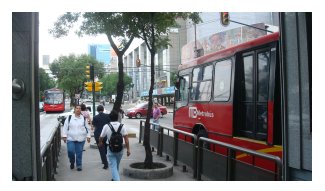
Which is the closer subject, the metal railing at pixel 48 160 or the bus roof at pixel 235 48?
the metal railing at pixel 48 160

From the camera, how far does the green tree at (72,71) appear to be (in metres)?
58.1

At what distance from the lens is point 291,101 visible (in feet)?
11.9

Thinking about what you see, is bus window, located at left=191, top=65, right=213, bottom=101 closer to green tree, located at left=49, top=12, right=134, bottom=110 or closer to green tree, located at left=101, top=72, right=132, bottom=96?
green tree, located at left=49, top=12, right=134, bottom=110

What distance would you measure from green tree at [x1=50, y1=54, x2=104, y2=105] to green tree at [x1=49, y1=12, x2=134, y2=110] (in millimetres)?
44504

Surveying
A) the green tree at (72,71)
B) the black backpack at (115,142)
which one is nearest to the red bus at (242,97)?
the black backpack at (115,142)

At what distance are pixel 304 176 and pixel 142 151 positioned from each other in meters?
9.06

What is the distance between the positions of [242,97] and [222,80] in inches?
36.5

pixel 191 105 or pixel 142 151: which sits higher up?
pixel 191 105

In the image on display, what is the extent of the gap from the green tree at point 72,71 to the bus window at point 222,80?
1939 inches

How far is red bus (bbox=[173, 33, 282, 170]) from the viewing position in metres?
6.84

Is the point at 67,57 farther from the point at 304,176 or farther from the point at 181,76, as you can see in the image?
the point at 304,176

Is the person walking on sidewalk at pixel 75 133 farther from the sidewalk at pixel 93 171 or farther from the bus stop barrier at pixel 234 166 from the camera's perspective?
the bus stop barrier at pixel 234 166

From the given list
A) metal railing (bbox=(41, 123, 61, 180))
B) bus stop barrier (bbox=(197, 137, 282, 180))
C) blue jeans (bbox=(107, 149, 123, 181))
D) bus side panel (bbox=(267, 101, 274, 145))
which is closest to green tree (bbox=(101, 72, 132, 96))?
metal railing (bbox=(41, 123, 61, 180))
